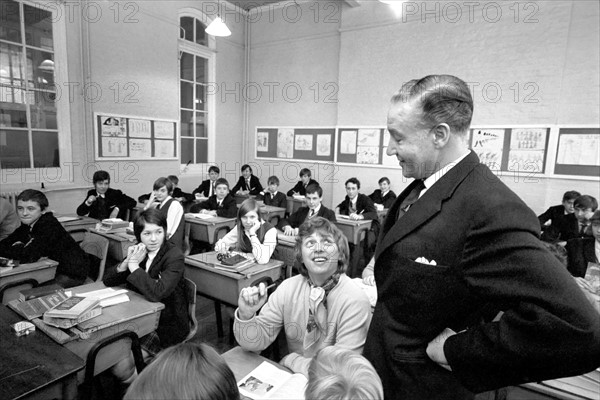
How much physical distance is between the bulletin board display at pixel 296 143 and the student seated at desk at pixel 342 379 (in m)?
6.58

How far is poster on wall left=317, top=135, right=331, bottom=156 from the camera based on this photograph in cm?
730

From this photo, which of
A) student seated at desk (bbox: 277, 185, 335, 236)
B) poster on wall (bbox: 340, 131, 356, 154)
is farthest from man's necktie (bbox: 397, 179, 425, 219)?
poster on wall (bbox: 340, 131, 356, 154)

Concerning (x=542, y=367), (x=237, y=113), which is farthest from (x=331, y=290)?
(x=237, y=113)

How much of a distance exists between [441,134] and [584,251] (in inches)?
110

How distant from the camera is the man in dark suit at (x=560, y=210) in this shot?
4.49m

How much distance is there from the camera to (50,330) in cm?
162

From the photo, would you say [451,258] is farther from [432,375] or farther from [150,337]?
[150,337]

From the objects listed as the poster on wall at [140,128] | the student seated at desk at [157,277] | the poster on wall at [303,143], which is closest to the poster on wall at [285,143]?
the poster on wall at [303,143]

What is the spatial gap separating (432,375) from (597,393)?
1428 millimetres

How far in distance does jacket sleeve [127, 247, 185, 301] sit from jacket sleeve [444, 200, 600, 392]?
1797 mm

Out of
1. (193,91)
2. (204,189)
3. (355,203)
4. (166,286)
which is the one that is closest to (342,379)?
(166,286)

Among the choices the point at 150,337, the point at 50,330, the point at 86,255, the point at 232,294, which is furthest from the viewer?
the point at 86,255

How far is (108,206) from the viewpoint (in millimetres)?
4918

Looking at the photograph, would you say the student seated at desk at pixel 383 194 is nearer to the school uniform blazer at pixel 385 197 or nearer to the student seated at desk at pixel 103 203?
the school uniform blazer at pixel 385 197
